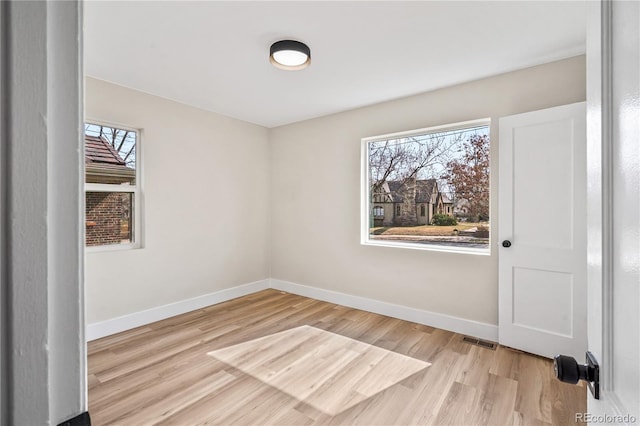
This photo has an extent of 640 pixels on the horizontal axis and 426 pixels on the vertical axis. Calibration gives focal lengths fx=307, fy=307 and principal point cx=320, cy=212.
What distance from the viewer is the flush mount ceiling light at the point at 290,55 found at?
2.31m

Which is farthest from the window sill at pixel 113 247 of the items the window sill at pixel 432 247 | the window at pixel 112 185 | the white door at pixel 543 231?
the white door at pixel 543 231

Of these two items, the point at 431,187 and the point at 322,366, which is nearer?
the point at 322,366

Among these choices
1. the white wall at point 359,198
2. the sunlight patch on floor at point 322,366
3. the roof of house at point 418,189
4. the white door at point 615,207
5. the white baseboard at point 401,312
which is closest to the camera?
the white door at point 615,207

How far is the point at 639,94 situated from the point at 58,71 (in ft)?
2.80

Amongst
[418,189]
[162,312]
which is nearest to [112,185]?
[162,312]

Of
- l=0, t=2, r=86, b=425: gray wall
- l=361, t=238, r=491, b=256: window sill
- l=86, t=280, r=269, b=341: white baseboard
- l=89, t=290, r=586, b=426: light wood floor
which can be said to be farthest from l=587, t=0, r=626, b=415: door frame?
l=86, t=280, r=269, b=341: white baseboard

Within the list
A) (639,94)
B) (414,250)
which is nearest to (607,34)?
(639,94)

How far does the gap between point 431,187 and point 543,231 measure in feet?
3.82

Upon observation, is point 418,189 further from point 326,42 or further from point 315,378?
point 315,378

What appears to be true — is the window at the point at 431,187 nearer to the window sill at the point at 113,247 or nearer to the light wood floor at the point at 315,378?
the light wood floor at the point at 315,378

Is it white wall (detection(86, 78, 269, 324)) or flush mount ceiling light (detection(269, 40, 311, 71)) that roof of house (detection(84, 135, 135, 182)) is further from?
flush mount ceiling light (detection(269, 40, 311, 71))

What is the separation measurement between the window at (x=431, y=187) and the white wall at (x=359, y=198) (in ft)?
0.43

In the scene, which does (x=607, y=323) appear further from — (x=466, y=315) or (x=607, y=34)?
(x=466, y=315)

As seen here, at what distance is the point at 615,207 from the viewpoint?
1.82ft
